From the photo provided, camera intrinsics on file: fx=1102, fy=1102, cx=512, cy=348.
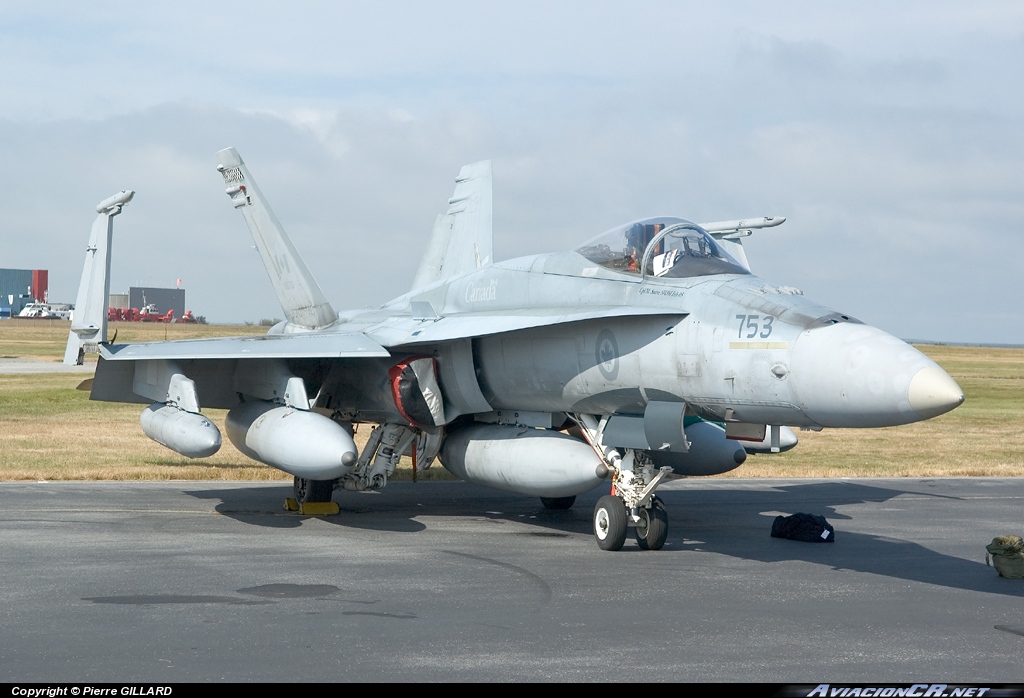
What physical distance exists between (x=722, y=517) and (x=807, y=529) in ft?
6.37

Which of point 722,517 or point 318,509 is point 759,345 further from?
point 318,509

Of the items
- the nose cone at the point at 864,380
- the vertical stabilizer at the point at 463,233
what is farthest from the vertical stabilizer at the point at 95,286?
the nose cone at the point at 864,380

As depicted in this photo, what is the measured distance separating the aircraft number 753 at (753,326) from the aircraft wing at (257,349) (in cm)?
403

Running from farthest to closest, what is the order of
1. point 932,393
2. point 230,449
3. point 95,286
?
1. point 230,449
2. point 95,286
3. point 932,393

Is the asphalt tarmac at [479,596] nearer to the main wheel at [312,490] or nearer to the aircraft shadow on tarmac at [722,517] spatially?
the aircraft shadow on tarmac at [722,517]

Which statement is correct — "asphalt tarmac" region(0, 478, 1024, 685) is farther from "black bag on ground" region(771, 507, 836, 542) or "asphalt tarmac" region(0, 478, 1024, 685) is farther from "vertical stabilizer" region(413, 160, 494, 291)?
"vertical stabilizer" region(413, 160, 494, 291)

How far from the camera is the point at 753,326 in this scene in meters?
9.02

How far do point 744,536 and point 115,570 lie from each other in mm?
6410

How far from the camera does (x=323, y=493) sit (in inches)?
518

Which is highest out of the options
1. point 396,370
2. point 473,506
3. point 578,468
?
point 396,370

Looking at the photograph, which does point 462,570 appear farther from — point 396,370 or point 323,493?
point 323,493

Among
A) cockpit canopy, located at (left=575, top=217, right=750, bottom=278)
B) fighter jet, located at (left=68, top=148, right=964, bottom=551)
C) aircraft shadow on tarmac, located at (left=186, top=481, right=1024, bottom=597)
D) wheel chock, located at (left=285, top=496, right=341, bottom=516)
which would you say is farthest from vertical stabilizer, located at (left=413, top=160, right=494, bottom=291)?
cockpit canopy, located at (left=575, top=217, right=750, bottom=278)

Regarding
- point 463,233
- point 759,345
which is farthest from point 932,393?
point 463,233
